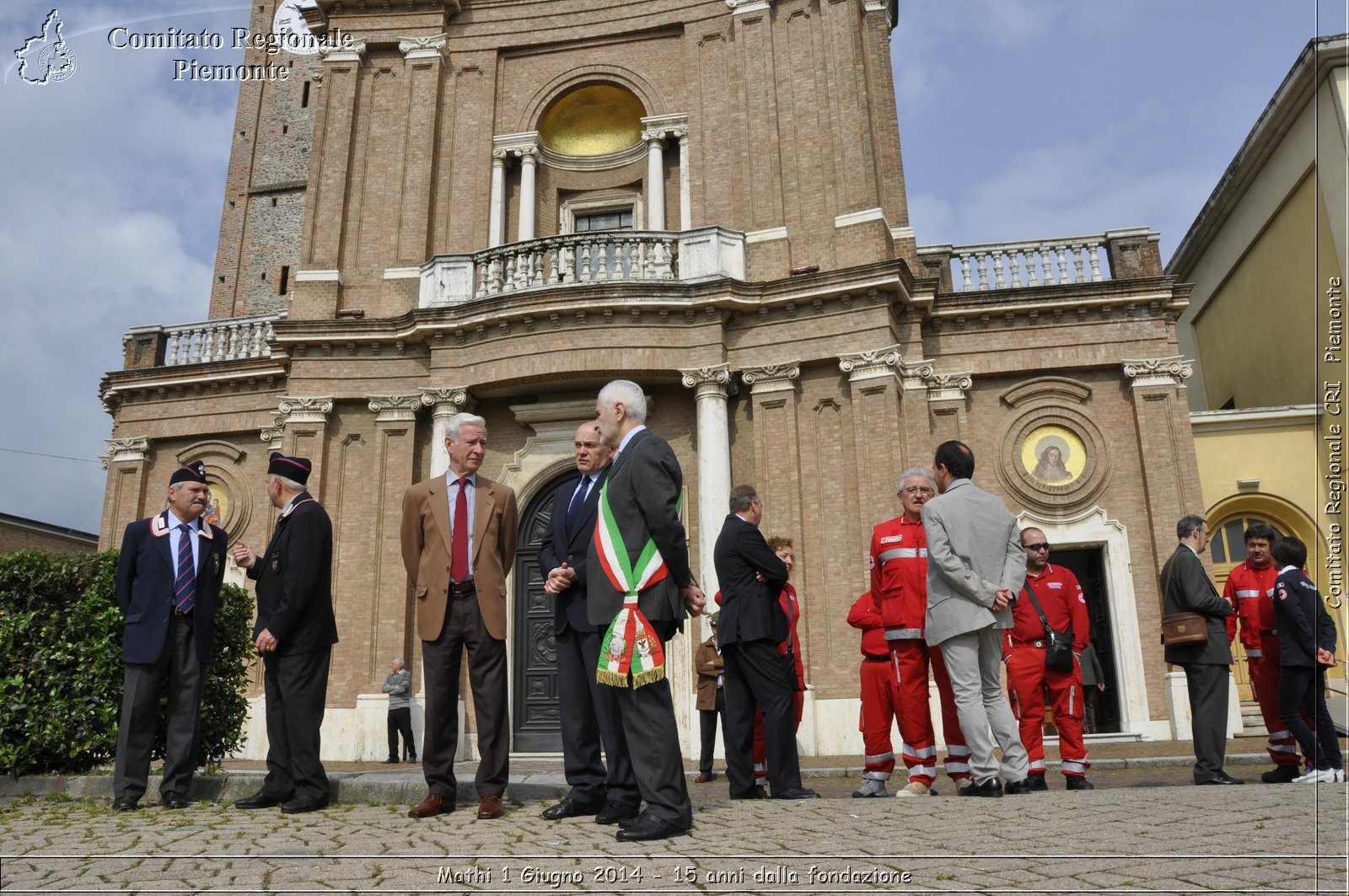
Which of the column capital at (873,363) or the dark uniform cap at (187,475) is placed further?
the column capital at (873,363)

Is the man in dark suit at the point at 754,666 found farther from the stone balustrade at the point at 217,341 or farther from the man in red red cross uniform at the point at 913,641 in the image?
the stone balustrade at the point at 217,341

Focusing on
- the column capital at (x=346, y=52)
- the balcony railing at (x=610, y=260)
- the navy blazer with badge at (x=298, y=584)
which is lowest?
the navy blazer with badge at (x=298, y=584)

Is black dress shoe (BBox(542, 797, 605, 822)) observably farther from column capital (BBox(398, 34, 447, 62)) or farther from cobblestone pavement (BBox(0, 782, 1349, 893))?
column capital (BBox(398, 34, 447, 62))

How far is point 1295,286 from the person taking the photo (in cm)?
1781

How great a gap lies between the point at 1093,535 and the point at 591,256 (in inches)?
362

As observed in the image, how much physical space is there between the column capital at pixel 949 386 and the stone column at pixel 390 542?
8447 millimetres

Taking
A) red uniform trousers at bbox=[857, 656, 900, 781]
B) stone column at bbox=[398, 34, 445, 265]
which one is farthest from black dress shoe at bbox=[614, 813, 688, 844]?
stone column at bbox=[398, 34, 445, 265]

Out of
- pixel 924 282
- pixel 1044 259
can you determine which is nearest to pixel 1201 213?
pixel 1044 259

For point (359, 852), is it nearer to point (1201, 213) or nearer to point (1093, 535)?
point (1093, 535)

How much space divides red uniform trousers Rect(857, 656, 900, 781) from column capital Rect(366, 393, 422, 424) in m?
10.9

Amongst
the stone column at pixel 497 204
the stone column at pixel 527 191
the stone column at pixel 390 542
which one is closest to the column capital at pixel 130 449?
the stone column at pixel 390 542

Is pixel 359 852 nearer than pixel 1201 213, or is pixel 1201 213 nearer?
pixel 359 852

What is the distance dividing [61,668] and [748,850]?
5.32 m

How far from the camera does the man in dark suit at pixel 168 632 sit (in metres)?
5.89
